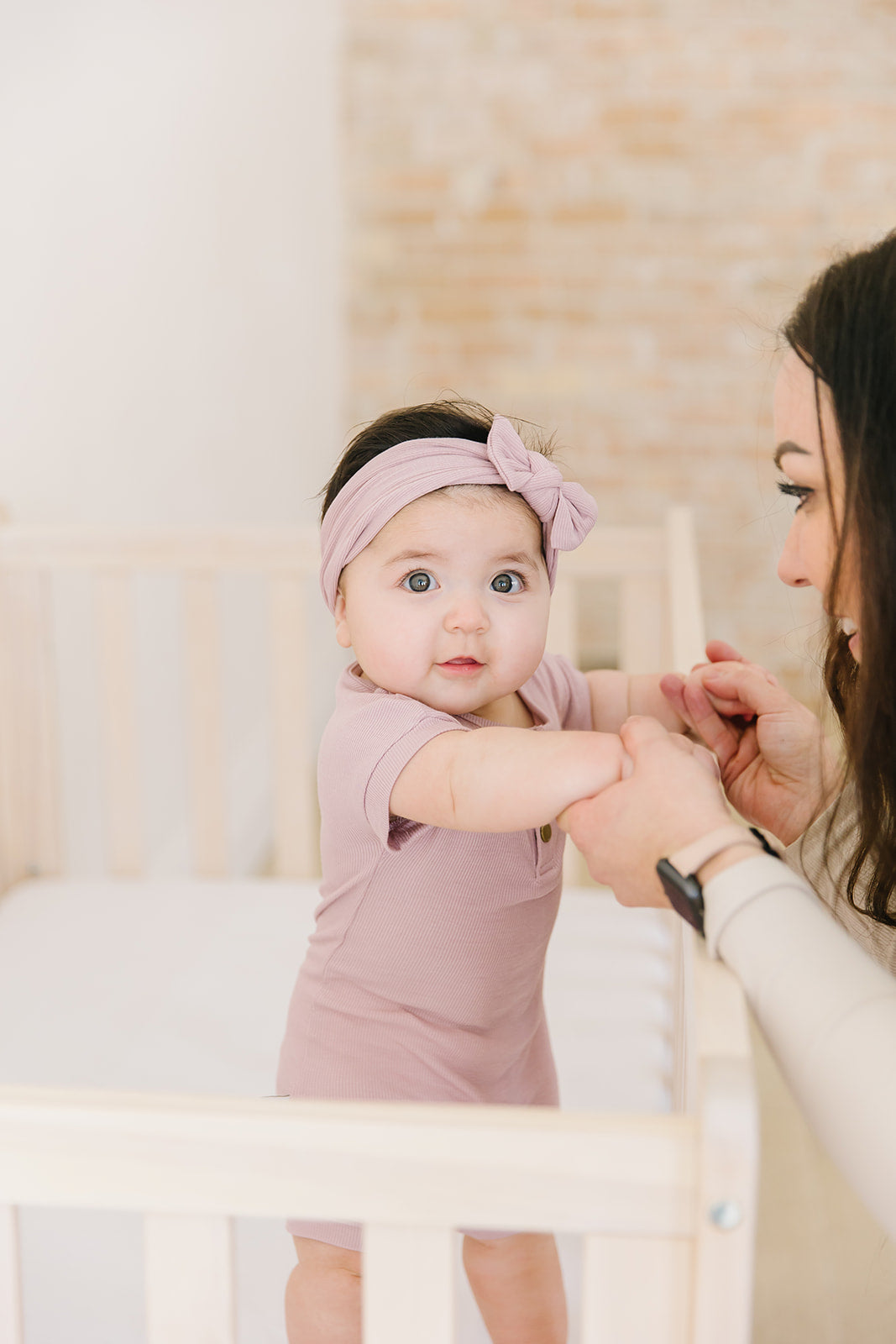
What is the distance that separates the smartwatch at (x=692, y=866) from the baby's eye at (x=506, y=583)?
0.84 ft

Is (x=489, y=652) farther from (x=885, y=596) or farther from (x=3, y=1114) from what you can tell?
(x=3, y=1114)

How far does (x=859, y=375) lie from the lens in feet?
2.32

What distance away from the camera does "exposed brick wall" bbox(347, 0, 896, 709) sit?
3.30m

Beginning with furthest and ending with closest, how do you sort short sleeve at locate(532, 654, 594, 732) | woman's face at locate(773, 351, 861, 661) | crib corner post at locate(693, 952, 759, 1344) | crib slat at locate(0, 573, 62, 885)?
crib slat at locate(0, 573, 62, 885)
short sleeve at locate(532, 654, 594, 732)
woman's face at locate(773, 351, 861, 661)
crib corner post at locate(693, 952, 759, 1344)

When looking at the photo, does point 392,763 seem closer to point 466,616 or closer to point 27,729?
point 466,616

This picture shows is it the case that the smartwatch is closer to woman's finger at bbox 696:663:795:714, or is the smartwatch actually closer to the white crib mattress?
woman's finger at bbox 696:663:795:714

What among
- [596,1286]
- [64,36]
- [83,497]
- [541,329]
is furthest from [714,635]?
[596,1286]

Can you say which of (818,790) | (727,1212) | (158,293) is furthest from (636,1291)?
(158,293)

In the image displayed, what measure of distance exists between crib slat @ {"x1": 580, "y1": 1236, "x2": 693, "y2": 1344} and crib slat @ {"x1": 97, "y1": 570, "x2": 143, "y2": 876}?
3.84 feet

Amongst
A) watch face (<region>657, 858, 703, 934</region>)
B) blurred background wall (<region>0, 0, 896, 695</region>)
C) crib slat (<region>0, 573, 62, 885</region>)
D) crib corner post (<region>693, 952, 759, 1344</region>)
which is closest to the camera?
crib corner post (<region>693, 952, 759, 1344</region>)

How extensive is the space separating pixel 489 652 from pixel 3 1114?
404 millimetres

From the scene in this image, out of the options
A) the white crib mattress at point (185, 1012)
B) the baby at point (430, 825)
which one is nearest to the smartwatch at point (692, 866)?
the baby at point (430, 825)

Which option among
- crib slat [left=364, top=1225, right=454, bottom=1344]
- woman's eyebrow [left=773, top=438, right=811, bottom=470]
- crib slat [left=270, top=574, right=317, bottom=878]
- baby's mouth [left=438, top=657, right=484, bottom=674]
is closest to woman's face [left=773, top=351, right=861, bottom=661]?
woman's eyebrow [left=773, top=438, right=811, bottom=470]

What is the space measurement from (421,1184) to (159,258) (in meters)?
1.81
